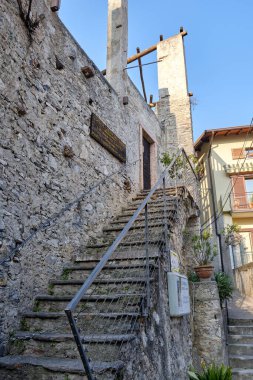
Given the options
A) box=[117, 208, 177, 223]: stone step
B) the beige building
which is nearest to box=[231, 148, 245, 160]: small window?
the beige building

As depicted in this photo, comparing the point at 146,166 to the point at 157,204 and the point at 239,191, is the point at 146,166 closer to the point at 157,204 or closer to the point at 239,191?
the point at 157,204

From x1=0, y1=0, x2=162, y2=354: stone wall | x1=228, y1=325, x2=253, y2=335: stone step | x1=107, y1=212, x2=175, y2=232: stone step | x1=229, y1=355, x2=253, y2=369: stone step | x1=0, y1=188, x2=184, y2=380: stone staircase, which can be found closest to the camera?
x1=0, y1=188, x2=184, y2=380: stone staircase

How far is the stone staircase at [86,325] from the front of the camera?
220 centimetres

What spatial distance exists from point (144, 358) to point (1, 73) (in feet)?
10.3

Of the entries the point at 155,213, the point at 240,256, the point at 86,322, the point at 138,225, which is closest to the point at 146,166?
the point at 155,213

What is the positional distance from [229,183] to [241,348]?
983 cm

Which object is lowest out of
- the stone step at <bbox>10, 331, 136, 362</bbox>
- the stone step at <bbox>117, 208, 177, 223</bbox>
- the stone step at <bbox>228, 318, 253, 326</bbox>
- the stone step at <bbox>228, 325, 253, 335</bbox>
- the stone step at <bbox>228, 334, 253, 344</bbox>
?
the stone step at <bbox>228, 334, 253, 344</bbox>

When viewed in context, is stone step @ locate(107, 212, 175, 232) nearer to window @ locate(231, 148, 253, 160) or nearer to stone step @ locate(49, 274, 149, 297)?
stone step @ locate(49, 274, 149, 297)

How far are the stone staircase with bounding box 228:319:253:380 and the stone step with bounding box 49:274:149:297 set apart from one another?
2725 mm

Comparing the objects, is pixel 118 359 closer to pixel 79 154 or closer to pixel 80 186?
pixel 80 186

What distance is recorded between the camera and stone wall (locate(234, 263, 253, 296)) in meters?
9.07

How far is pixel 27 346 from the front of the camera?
2.67 m

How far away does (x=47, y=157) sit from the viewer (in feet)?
12.5

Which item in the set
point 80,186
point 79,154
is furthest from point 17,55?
point 80,186
